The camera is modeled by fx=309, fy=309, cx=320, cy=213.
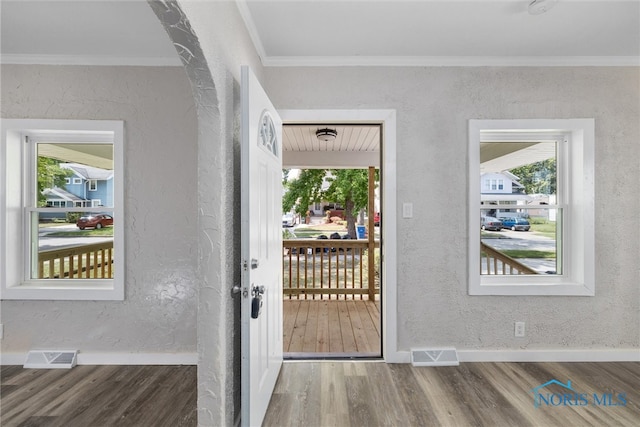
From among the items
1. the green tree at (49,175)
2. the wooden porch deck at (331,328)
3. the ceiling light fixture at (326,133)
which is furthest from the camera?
the ceiling light fixture at (326,133)

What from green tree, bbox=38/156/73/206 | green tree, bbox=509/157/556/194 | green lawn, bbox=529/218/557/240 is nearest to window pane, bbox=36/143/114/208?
green tree, bbox=38/156/73/206

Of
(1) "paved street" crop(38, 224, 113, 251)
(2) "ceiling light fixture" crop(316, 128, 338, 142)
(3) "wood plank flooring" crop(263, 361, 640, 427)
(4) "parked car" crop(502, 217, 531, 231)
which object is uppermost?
(2) "ceiling light fixture" crop(316, 128, 338, 142)

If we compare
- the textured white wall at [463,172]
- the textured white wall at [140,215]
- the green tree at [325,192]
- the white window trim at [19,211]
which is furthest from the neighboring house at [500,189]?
the green tree at [325,192]

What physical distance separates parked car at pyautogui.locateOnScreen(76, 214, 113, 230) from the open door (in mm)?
1624

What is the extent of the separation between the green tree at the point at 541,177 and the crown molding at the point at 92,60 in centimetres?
309

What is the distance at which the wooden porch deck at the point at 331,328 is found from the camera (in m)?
2.82

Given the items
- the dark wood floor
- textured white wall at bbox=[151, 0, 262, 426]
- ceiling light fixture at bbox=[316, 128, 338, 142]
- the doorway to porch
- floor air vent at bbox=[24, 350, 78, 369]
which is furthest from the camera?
ceiling light fixture at bbox=[316, 128, 338, 142]

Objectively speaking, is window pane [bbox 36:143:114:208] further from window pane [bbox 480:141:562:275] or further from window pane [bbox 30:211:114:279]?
window pane [bbox 480:141:562:275]

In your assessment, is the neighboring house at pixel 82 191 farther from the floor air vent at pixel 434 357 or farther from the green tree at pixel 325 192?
the green tree at pixel 325 192

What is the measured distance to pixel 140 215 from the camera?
2.51 metres

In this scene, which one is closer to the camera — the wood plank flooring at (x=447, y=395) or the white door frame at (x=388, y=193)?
the wood plank flooring at (x=447, y=395)

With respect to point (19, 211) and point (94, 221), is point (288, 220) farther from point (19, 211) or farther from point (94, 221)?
point (19, 211)

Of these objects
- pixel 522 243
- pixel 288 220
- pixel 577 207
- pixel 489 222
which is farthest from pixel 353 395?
pixel 288 220

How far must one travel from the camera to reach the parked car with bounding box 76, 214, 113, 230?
2697mm
